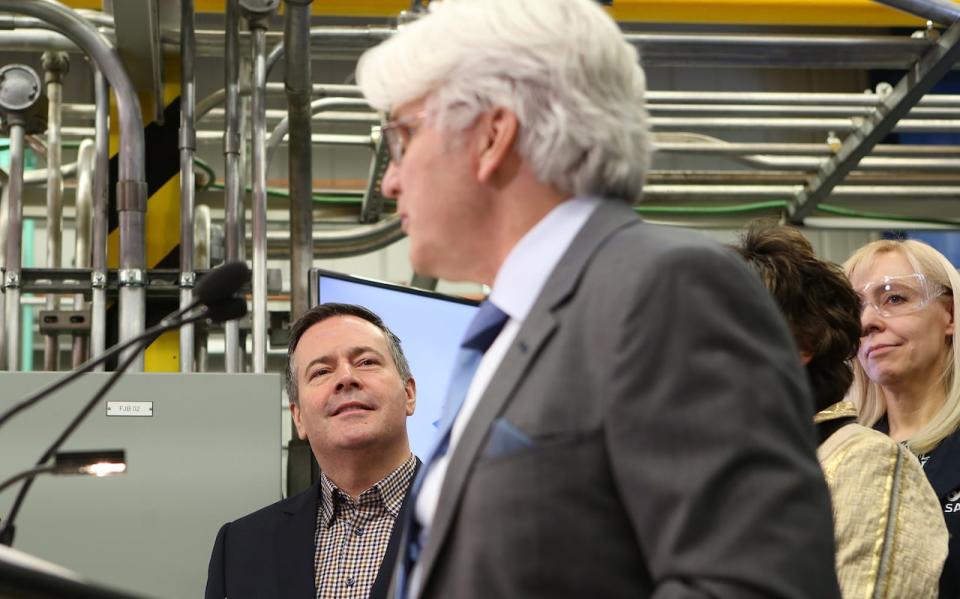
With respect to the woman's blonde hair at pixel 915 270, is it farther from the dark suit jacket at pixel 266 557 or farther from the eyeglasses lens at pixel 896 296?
the dark suit jacket at pixel 266 557

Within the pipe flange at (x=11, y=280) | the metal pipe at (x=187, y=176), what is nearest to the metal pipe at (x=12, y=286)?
the pipe flange at (x=11, y=280)

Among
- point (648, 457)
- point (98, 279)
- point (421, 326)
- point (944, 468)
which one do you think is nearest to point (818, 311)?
point (944, 468)

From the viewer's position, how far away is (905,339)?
229cm

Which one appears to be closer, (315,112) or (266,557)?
(266,557)

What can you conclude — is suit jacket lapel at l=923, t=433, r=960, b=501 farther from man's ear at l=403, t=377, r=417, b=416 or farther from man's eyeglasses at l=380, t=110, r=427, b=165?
man's eyeglasses at l=380, t=110, r=427, b=165

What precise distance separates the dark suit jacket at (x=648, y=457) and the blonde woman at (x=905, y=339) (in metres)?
1.37

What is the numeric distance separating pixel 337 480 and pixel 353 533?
0.12 metres

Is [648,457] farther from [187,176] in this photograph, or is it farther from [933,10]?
[933,10]

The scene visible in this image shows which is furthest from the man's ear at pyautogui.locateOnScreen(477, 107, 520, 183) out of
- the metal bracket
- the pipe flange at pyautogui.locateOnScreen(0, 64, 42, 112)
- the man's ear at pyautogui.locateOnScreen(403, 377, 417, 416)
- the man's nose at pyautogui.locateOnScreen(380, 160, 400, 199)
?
the pipe flange at pyautogui.locateOnScreen(0, 64, 42, 112)

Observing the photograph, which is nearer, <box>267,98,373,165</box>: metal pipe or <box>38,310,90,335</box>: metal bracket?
<box>38,310,90,335</box>: metal bracket

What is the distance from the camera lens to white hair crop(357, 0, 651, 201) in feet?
3.48

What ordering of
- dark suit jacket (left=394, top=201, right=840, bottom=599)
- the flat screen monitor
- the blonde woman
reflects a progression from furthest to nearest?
1. the flat screen monitor
2. the blonde woman
3. dark suit jacket (left=394, top=201, right=840, bottom=599)

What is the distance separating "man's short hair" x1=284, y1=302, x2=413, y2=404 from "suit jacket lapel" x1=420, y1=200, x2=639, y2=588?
157 cm

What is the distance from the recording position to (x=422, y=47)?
1128 millimetres
